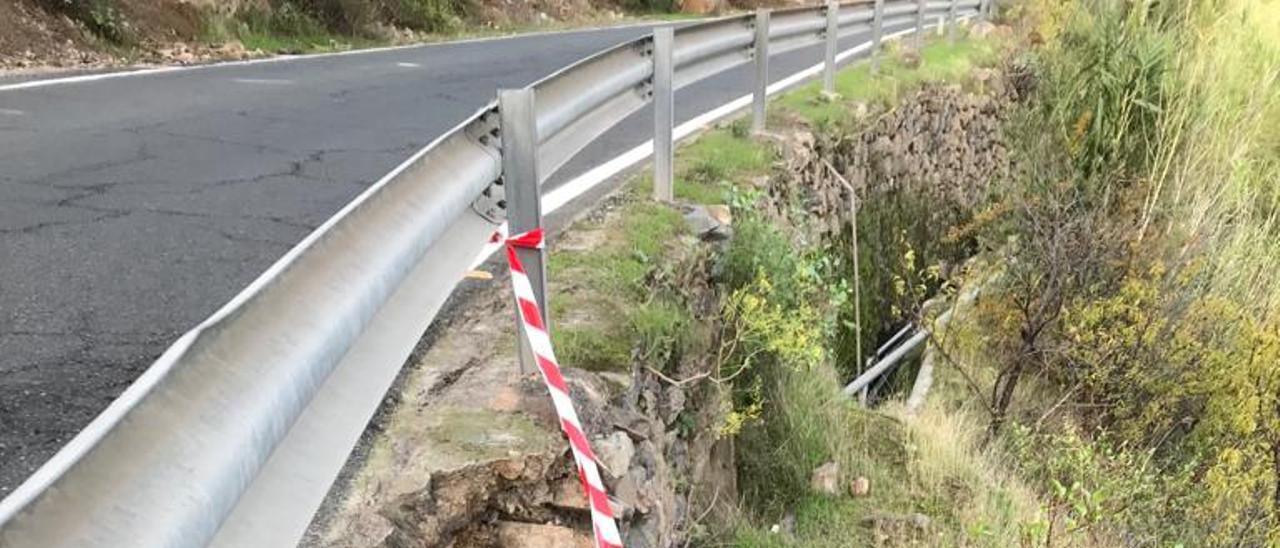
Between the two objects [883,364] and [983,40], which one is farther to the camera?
[983,40]

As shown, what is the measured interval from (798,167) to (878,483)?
2.56 m

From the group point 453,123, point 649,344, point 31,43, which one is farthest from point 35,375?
point 31,43

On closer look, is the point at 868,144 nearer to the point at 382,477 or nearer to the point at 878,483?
the point at 878,483

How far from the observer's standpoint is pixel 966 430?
220 inches

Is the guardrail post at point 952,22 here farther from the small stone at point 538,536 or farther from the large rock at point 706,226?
the small stone at point 538,536

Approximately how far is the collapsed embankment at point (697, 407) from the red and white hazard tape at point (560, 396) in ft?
0.33

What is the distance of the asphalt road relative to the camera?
3.06 meters

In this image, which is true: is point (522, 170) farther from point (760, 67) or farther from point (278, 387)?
point (760, 67)

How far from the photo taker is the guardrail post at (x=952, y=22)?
45.9 feet

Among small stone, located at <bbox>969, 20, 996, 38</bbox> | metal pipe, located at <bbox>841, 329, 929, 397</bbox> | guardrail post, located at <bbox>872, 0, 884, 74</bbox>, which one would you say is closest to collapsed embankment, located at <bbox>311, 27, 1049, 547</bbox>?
metal pipe, located at <bbox>841, 329, 929, 397</bbox>

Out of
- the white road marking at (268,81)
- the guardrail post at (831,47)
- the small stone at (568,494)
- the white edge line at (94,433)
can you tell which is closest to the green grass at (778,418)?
the small stone at (568,494)

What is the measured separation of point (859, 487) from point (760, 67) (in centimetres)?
317

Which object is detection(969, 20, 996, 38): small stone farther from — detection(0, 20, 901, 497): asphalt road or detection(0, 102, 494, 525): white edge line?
detection(0, 102, 494, 525): white edge line

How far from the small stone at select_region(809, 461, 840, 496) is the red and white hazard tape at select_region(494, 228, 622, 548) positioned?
6.29 feet
